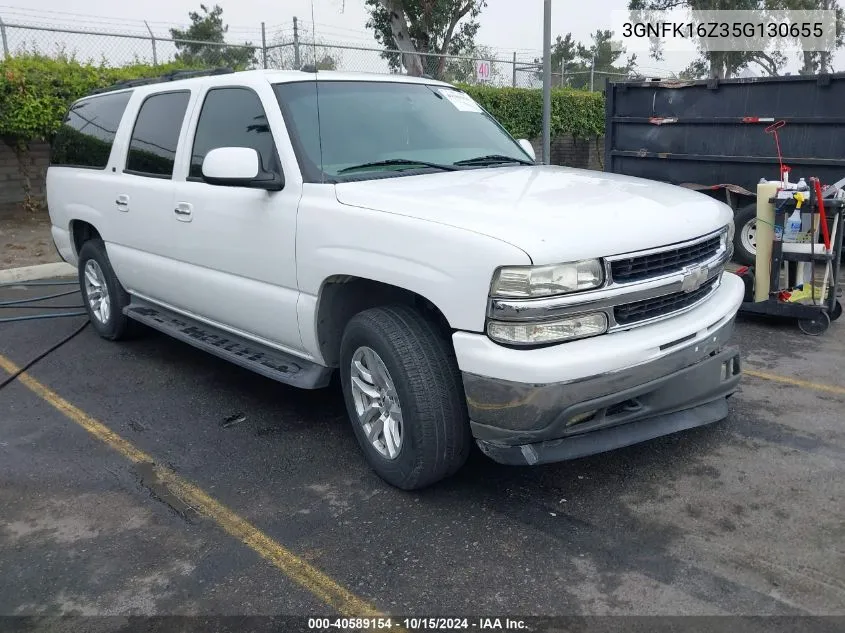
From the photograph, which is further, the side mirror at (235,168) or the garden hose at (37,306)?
the garden hose at (37,306)

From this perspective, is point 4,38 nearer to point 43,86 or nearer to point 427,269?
point 43,86

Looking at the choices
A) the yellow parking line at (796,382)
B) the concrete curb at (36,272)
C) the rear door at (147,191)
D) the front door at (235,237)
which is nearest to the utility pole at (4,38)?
the concrete curb at (36,272)

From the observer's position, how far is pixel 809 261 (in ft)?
20.5

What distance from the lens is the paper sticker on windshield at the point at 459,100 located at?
498cm

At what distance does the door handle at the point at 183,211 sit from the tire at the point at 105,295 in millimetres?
1501

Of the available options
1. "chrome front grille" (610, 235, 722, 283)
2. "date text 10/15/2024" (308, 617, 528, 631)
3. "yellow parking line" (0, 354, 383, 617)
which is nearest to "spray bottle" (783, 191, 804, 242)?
"chrome front grille" (610, 235, 722, 283)

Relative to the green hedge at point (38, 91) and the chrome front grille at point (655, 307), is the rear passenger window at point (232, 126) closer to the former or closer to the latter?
the chrome front grille at point (655, 307)

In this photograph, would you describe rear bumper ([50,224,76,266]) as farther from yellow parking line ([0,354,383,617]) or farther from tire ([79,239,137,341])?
yellow parking line ([0,354,383,617])

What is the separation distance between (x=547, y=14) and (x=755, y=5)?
113 ft

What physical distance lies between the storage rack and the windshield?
254 cm

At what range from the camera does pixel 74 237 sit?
22.1 feet

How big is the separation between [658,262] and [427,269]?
1012 millimetres

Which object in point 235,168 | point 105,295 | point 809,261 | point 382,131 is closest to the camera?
point 235,168

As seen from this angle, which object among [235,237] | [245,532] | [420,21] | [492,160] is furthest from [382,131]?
[420,21]
